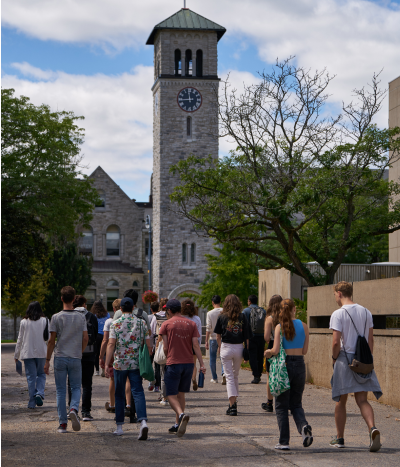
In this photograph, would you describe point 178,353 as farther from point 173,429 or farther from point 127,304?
point 173,429

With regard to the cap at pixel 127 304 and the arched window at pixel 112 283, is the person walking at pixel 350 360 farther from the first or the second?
the arched window at pixel 112 283

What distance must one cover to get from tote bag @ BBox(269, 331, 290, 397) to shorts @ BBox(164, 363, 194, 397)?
132 cm

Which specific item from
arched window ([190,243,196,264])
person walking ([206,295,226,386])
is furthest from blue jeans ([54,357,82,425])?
arched window ([190,243,196,264])

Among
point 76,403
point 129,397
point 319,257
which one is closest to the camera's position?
point 76,403

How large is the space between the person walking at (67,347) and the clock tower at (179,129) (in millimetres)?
43375

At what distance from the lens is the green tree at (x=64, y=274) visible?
165ft

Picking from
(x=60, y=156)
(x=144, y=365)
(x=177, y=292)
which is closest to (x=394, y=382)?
(x=144, y=365)

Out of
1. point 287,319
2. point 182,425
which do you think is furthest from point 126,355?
point 287,319

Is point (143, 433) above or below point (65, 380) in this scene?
below

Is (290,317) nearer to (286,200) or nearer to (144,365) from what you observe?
(144,365)

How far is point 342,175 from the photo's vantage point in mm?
19266

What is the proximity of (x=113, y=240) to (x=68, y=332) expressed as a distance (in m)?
55.0

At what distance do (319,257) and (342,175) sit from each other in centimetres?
267

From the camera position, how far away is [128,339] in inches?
323
